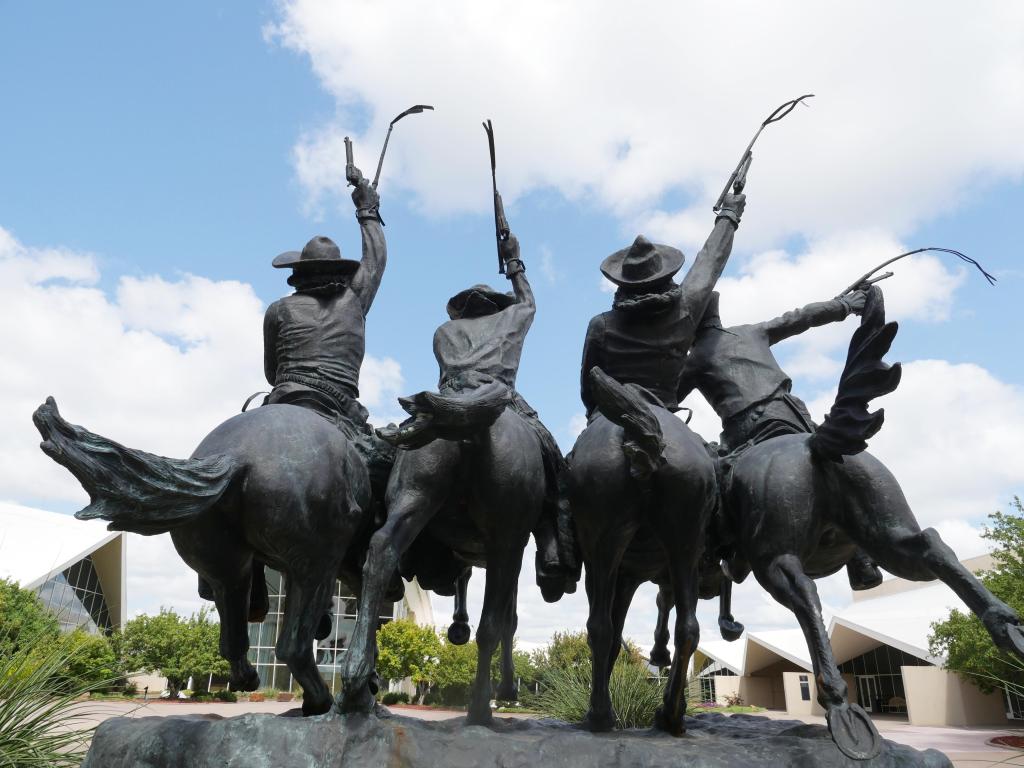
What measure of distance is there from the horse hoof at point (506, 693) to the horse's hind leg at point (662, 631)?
154cm

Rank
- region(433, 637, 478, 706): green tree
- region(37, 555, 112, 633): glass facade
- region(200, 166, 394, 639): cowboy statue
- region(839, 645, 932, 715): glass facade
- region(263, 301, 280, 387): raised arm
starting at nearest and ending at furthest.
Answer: region(200, 166, 394, 639): cowboy statue, region(263, 301, 280, 387): raised arm, region(433, 637, 478, 706): green tree, region(839, 645, 932, 715): glass facade, region(37, 555, 112, 633): glass facade

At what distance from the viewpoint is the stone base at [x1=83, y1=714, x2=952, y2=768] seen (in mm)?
3482

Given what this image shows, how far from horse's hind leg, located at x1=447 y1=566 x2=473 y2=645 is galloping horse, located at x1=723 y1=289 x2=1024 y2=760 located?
1936mm

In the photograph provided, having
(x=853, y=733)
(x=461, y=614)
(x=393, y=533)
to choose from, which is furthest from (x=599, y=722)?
(x=393, y=533)

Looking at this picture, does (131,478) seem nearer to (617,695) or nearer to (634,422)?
(634,422)

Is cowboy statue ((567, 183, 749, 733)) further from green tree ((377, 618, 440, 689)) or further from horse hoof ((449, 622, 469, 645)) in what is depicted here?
green tree ((377, 618, 440, 689))

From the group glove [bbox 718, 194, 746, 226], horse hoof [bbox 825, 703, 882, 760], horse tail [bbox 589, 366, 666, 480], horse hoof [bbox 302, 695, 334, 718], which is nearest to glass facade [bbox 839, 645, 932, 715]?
glove [bbox 718, 194, 746, 226]

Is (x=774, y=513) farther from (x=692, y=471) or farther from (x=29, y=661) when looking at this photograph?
(x=29, y=661)

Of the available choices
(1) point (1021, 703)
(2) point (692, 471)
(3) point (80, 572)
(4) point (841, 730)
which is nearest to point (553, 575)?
(2) point (692, 471)

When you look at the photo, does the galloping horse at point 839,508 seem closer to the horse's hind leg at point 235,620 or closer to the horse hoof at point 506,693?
the horse hoof at point 506,693

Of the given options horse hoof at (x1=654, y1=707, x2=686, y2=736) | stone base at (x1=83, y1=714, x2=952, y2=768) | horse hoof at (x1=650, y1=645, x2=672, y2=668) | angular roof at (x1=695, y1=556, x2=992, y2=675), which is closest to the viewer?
stone base at (x1=83, y1=714, x2=952, y2=768)

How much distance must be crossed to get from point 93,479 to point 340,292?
2.36m

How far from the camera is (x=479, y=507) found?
4.22 meters

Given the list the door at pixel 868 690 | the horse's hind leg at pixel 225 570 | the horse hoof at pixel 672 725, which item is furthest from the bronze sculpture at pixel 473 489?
the door at pixel 868 690
